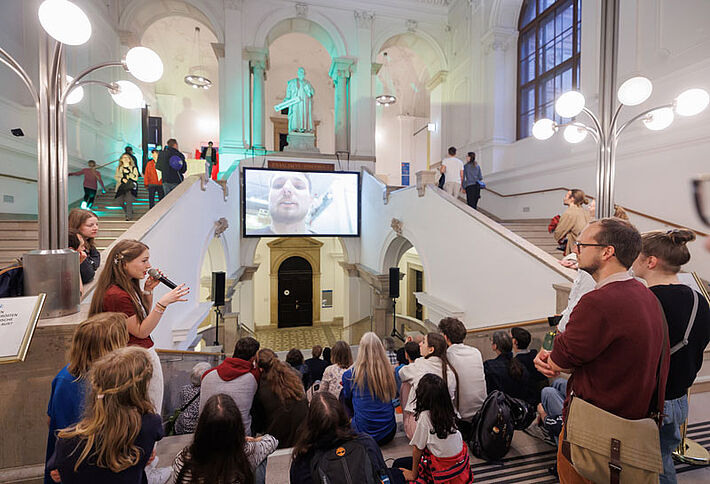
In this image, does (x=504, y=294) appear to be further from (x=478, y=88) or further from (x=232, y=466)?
(x=478, y=88)

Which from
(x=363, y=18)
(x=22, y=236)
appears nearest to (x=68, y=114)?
(x=22, y=236)

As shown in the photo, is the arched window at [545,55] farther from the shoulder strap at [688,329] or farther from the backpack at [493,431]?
the backpack at [493,431]

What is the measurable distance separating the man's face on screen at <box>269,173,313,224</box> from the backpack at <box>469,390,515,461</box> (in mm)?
9263

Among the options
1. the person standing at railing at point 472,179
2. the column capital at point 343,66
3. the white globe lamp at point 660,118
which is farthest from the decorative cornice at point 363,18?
the white globe lamp at point 660,118

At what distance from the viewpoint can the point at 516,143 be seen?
427 inches

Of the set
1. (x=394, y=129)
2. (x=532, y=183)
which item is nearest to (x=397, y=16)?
(x=394, y=129)

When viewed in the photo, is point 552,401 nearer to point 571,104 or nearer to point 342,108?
point 571,104

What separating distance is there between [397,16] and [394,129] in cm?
701

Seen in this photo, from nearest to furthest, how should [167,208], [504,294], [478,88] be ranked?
1. [167,208]
2. [504,294]
3. [478,88]

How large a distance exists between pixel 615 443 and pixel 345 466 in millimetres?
1106

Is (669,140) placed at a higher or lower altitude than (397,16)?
lower

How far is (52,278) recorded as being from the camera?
7.48ft

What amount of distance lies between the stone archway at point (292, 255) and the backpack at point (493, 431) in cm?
1451

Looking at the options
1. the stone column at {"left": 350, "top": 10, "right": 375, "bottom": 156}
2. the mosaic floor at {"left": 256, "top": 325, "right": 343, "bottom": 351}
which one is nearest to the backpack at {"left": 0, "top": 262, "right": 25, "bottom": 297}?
the mosaic floor at {"left": 256, "top": 325, "right": 343, "bottom": 351}
